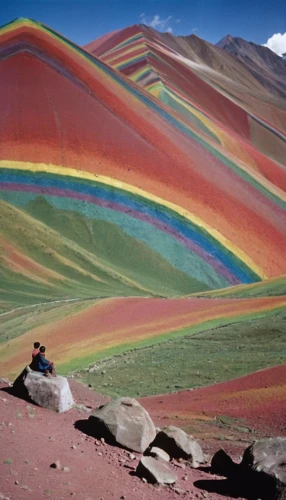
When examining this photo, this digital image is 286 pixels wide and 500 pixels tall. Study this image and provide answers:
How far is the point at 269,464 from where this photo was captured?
10070 millimetres

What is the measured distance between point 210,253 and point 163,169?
10.6 meters

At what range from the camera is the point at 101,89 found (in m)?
58.8

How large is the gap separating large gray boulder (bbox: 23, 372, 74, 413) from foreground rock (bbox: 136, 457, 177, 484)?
2611mm

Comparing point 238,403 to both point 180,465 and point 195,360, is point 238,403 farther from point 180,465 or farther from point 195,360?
point 180,465

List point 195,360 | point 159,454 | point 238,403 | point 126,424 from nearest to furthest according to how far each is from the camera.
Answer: point 159,454 < point 126,424 < point 238,403 < point 195,360

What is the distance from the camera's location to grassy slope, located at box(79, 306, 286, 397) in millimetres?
18344

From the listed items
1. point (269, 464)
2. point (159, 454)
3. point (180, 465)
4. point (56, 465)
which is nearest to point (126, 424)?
point (159, 454)

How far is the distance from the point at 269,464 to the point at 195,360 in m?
10.4

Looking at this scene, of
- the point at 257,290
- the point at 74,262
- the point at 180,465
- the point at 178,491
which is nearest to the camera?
the point at 178,491

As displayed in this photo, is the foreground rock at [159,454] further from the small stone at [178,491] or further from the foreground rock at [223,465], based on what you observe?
the foreground rock at [223,465]

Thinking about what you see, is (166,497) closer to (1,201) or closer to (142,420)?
(142,420)

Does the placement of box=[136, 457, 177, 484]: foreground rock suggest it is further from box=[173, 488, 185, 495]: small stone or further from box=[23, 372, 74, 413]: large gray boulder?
box=[23, 372, 74, 413]: large gray boulder

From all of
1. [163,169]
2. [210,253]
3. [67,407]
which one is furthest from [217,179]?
[67,407]

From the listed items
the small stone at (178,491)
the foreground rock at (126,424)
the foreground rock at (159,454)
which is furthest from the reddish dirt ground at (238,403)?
the small stone at (178,491)
